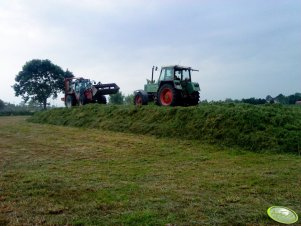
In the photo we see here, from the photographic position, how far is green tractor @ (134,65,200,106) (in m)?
14.4

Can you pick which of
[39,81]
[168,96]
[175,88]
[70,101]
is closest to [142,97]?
[168,96]

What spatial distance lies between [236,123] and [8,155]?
21.7 feet

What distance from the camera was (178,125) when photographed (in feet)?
38.4

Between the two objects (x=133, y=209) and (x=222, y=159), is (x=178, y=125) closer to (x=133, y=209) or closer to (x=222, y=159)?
(x=222, y=159)

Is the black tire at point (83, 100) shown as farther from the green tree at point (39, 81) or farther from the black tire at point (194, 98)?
the green tree at point (39, 81)

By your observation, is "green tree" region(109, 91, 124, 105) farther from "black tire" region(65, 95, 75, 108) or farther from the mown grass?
the mown grass

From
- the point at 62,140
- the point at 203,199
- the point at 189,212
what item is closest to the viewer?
the point at 189,212

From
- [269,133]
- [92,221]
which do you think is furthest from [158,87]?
[92,221]

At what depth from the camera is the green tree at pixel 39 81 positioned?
44.0 m

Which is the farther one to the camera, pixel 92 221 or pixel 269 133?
pixel 269 133

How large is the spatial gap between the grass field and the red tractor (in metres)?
10.9

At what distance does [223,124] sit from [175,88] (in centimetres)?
422

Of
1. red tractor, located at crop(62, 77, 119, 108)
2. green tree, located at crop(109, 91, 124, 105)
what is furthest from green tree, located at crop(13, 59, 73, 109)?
red tractor, located at crop(62, 77, 119, 108)

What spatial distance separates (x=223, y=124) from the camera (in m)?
10.6
